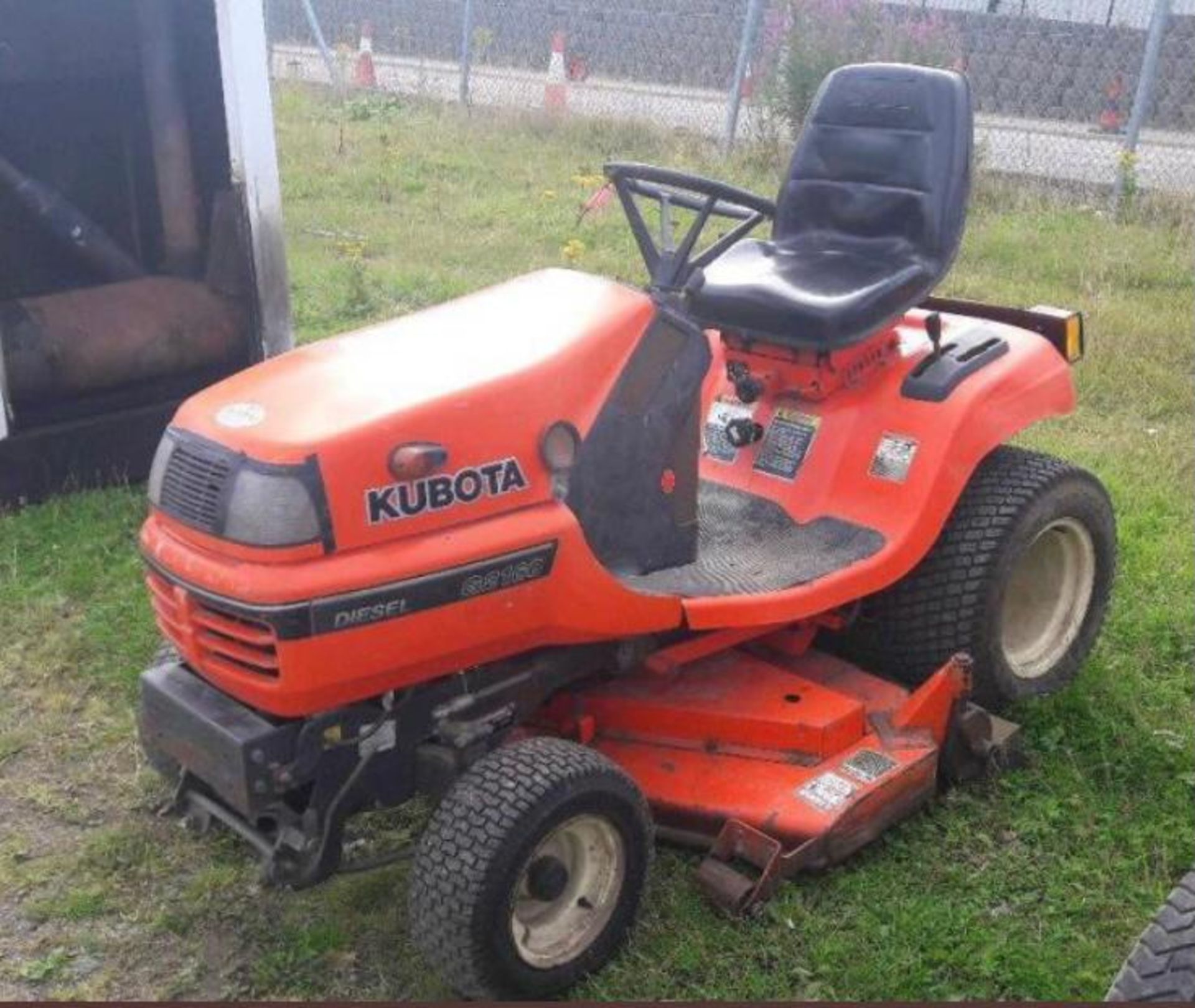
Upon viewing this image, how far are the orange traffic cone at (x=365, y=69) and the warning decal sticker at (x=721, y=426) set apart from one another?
382 inches

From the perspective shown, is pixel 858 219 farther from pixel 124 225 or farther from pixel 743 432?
pixel 124 225

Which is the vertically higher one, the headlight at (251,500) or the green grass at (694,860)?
the headlight at (251,500)

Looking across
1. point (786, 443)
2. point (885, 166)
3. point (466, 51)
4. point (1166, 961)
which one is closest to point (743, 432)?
point (786, 443)

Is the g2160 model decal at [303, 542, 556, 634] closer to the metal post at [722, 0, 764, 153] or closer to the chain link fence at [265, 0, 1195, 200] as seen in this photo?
the chain link fence at [265, 0, 1195, 200]

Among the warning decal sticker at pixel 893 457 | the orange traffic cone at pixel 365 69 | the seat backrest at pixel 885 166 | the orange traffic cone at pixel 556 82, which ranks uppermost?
the seat backrest at pixel 885 166

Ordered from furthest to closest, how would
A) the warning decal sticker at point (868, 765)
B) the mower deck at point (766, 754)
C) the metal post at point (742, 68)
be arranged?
the metal post at point (742, 68) → the warning decal sticker at point (868, 765) → the mower deck at point (766, 754)

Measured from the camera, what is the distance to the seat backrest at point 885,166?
11.7 feet

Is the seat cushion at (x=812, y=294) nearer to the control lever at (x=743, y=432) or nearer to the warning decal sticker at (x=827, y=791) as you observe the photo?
the control lever at (x=743, y=432)

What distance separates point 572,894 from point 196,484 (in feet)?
3.19

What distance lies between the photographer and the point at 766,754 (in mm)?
3035

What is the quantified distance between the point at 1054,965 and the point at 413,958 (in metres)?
1.16

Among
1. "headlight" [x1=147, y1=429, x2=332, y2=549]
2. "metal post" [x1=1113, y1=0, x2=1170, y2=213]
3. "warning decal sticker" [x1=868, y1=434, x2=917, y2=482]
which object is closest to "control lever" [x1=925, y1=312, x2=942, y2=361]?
"warning decal sticker" [x1=868, y1=434, x2=917, y2=482]

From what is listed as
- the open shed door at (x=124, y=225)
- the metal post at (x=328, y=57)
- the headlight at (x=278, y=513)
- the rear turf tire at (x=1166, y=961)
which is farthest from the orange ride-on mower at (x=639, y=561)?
the metal post at (x=328, y=57)

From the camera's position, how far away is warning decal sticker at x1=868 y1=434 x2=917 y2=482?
331cm
